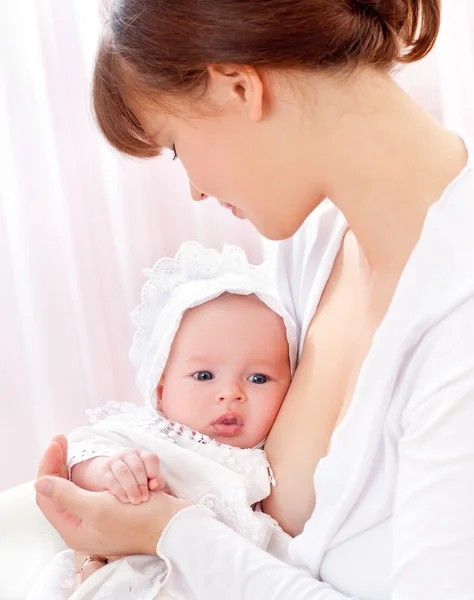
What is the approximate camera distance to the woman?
3.06ft

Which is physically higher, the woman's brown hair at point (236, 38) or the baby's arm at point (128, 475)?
the woman's brown hair at point (236, 38)

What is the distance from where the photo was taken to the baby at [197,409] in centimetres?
123

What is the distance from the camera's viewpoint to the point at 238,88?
3.45 feet

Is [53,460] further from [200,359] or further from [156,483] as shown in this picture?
[200,359]

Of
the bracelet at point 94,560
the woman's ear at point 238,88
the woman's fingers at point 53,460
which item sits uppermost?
the woman's ear at point 238,88

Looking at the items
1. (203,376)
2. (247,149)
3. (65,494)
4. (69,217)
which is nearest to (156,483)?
(65,494)

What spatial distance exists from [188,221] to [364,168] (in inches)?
46.6

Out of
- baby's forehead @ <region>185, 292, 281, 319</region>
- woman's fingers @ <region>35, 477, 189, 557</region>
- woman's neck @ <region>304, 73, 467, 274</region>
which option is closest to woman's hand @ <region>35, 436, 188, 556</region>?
woman's fingers @ <region>35, 477, 189, 557</region>

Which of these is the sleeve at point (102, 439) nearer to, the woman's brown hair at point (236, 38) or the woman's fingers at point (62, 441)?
the woman's fingers at point (62, 441)

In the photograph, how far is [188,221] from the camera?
2215mm

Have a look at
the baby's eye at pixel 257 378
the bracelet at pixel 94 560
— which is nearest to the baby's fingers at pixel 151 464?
the bracelet at pixel 94 560

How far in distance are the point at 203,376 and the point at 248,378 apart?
0.08m

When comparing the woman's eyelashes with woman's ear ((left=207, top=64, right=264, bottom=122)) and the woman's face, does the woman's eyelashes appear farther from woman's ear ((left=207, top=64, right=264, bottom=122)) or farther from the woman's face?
woman's ear ((left=207, top=64, right=264, bottom=122))

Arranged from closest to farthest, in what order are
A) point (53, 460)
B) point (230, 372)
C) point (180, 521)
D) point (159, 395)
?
point (180, 521), point (53, 460), point (230, 372), point (159, 395)
